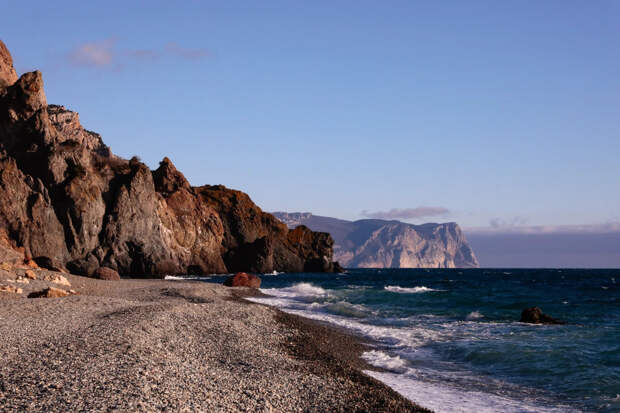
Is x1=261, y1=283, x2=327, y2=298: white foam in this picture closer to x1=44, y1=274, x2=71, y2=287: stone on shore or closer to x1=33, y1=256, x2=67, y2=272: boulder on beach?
x1=44, y1=274, x2=71, y2=287: stone on shore

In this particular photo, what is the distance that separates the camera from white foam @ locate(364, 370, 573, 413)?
12746 millimetres

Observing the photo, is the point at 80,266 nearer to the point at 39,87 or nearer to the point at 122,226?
the point at 122,226

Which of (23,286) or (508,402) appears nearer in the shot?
(508,402)

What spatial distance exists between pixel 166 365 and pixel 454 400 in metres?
7.61

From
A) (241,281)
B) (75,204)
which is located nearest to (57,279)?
(241,281)

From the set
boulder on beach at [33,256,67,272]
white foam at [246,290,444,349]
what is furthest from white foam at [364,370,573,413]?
boulder on beach at [33,256,67,272]

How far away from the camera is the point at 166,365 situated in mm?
12078

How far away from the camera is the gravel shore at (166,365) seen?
953cm

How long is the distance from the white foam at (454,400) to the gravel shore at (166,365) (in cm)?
104

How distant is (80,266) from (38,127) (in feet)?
53.9

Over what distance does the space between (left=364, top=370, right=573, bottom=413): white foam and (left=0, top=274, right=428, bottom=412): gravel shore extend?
1.04 meters

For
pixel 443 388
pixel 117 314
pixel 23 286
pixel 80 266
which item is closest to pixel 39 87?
pixel 80 266

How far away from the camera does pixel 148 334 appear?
15.4 meters

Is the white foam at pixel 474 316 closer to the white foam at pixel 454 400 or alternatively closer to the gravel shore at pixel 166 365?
the gravel shore at pixel 166 365
